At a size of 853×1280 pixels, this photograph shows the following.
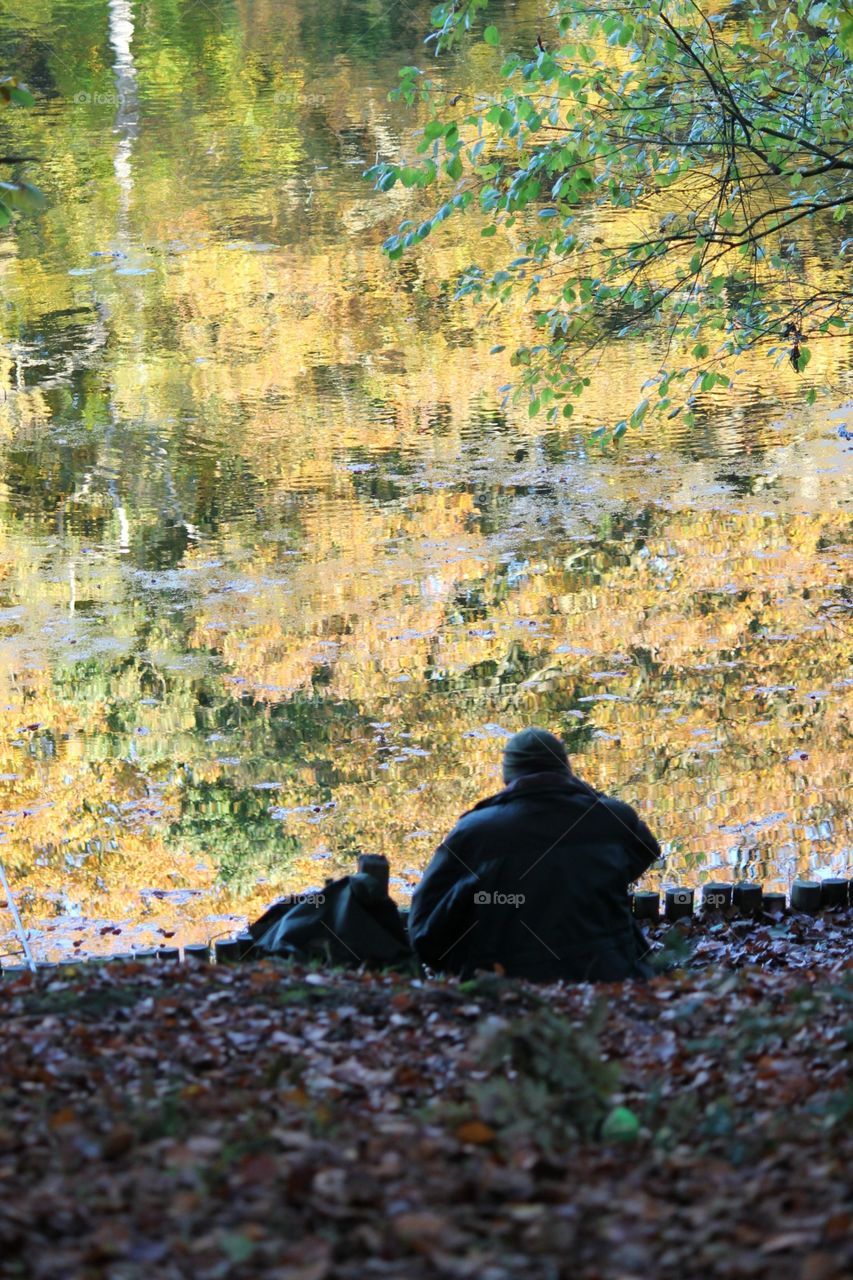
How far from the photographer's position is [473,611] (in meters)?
10.5

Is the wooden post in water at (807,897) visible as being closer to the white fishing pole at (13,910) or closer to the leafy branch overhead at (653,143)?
the leafy branch overhead at (653,143)

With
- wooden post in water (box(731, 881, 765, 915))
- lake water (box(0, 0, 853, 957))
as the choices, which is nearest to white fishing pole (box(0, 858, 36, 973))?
lake water (box(0, 0, 853, 957))

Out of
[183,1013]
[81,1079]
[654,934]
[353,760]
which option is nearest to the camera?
[81,1079]

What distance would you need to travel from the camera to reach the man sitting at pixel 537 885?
14.1ft

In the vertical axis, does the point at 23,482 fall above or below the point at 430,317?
below

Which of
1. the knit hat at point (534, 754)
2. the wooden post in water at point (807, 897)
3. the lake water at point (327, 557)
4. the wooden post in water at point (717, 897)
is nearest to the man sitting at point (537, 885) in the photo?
the knit hat at point (534, 754)

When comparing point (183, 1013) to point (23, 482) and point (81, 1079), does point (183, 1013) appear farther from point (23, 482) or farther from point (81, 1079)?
point (23, 482)

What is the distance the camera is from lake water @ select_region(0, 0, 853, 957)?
7848mm

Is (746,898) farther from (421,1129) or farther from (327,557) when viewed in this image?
(327,557)

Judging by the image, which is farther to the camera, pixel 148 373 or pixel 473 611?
pixel 148 373

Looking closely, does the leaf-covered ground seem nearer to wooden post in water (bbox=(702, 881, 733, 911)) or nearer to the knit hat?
the knit hat

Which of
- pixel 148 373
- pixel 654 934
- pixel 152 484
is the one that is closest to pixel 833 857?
pixel 654 934

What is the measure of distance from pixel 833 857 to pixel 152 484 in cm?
767

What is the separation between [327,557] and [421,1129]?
8863 millimetres
